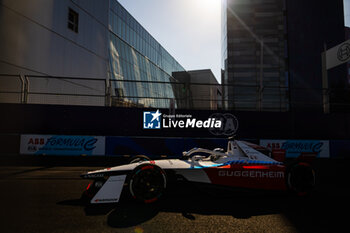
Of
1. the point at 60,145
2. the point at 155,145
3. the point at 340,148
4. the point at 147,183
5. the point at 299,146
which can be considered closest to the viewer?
the point at 147,183

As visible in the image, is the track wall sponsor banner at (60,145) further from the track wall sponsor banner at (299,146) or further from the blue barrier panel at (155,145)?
the track wall sponsor banner at (299,146)

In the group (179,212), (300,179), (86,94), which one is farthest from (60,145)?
(300,179)

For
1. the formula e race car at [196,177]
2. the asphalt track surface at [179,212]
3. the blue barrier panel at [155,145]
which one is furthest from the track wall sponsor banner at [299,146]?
the formula e race car at [196,177]

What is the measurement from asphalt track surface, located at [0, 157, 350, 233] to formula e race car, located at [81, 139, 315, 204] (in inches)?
8.0

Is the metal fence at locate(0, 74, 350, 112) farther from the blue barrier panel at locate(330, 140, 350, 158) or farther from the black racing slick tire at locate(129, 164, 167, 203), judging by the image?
the black racing slick tire at locate(129, 164, 167, 203)

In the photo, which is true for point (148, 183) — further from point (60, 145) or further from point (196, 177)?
point (60, 145)

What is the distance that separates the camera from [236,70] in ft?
118

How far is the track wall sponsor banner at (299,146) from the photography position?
10523mm

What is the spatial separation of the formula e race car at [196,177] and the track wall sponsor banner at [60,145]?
615cm

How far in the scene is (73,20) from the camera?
1622 cm

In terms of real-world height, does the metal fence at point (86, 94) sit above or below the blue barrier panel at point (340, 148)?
above

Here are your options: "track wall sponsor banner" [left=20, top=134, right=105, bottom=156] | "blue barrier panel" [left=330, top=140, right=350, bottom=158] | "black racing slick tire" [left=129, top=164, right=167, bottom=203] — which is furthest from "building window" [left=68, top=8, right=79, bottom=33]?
"blue barrier panel" [left=330, top=140, right=350, bottom=158]

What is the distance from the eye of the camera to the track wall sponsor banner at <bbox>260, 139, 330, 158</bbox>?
10.5m

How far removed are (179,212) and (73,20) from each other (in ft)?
57.1
